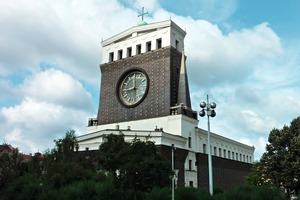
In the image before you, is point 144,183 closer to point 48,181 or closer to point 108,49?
point 48,181

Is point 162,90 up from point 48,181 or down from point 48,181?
up

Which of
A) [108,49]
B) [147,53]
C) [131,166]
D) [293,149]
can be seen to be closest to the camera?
[131,166]

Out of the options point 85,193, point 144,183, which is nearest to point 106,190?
point 85,193

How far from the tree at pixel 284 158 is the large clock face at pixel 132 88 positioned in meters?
27.3

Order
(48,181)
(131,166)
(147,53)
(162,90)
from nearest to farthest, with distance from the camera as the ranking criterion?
1. (131,166)
2. (48,181)
3. (162,90)
4. (147,53)

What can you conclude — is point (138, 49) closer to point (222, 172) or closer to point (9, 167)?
point (222, 172)

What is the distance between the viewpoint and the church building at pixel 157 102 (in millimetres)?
53562

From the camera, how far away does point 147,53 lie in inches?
2384

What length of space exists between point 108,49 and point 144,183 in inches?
1771

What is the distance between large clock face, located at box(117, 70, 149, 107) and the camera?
195ft

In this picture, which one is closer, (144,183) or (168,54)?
(144,183)

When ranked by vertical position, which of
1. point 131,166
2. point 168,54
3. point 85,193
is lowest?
point 85,193

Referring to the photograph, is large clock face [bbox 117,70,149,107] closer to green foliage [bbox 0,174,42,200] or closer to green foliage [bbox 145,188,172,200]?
green foliage [bbox 0,174,42,200]

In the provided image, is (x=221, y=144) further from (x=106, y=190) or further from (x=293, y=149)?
(x=106, y=190)
